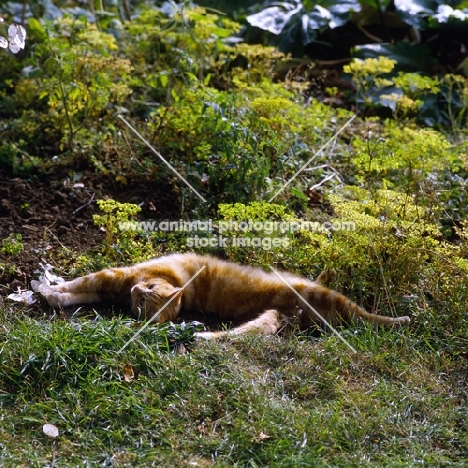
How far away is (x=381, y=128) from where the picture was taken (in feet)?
23.9

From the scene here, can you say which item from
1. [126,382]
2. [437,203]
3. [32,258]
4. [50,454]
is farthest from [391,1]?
[50,454]

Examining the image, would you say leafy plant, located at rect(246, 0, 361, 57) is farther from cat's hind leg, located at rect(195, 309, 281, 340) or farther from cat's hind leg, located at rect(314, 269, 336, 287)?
cat's hind leg, located at rect(195, 309, 281, 340)

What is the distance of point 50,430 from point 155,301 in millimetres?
1123

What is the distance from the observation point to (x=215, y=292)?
16.7ft

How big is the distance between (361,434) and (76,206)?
3057 mm

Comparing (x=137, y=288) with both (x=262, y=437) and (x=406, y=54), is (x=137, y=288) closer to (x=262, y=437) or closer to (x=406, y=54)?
(x=262, y=437)

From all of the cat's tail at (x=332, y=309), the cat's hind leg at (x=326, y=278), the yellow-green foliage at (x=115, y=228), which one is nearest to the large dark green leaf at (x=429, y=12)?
the cat's hind leg at (x=326, y=278)

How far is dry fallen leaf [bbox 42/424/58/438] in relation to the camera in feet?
12.7

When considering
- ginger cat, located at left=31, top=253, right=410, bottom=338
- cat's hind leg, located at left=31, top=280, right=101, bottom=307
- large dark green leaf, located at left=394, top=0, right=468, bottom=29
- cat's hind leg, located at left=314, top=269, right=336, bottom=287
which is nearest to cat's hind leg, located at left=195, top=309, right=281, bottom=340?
ginger cat, located at left=31, top=253, right=410, bottom=338

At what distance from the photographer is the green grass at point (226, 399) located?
12.4 feet

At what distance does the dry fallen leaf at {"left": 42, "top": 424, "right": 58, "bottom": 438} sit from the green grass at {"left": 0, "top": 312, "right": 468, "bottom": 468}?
0.9 inches

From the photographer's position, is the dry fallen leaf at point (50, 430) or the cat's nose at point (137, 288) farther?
the cat's nose at point (137, 288)

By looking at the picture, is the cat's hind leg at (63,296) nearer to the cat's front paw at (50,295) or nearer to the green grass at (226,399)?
the cat's front paw at (50,295)

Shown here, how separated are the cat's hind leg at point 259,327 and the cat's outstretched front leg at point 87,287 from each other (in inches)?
26.8
